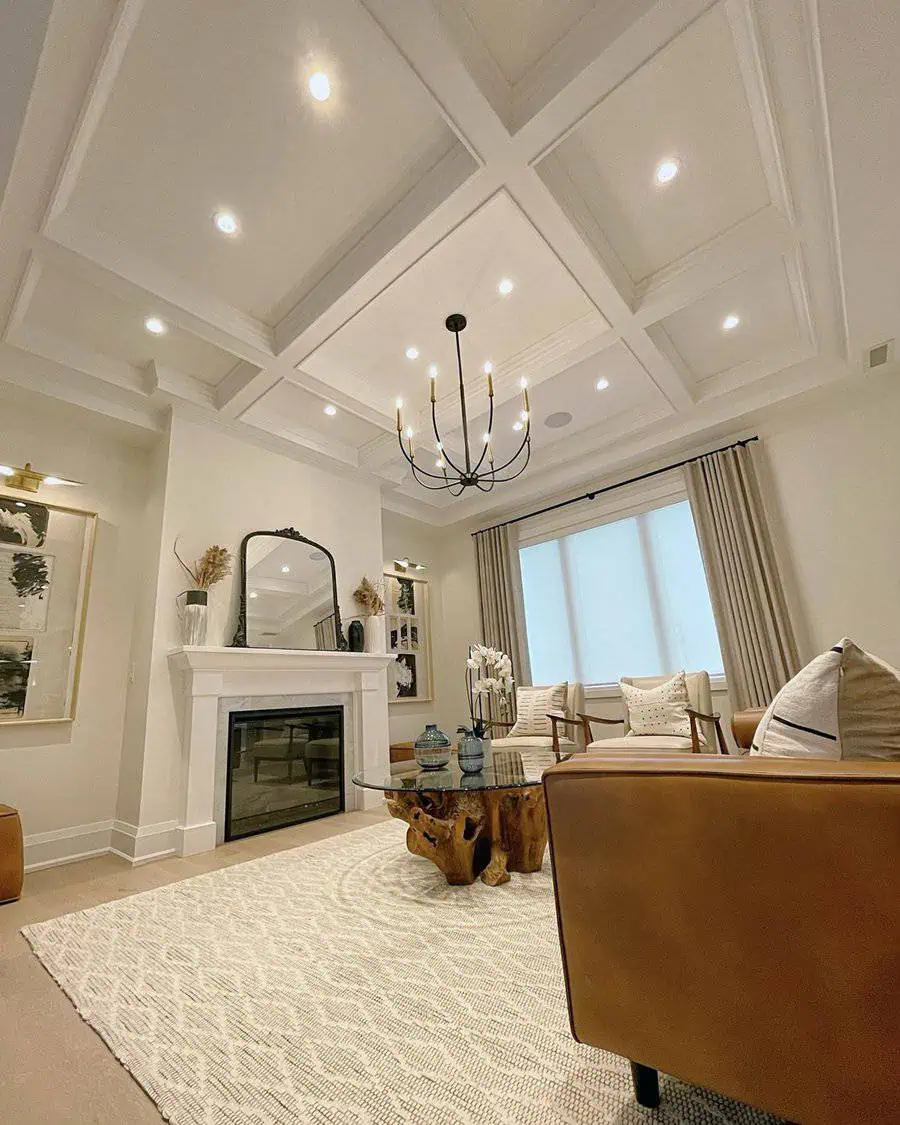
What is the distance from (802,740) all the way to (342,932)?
65.2 inches

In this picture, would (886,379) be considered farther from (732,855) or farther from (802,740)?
(732,855)

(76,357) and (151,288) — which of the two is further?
(76,357)

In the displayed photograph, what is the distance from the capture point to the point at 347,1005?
139cm

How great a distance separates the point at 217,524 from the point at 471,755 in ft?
8.14

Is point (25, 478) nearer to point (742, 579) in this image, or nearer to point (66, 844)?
point (66, 844)

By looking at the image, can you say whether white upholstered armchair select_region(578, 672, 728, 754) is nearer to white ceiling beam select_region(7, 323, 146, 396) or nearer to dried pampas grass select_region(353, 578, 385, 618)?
dried pampas grass select_region(353, 578, 385, 618)

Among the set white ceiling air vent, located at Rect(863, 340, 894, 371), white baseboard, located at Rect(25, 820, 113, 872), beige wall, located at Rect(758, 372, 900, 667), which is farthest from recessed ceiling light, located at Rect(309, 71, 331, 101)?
white baseboard, located at Rect(25, 820, 113, 872)

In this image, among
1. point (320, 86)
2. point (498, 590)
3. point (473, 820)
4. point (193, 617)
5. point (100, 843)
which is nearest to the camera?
point (320, 86)

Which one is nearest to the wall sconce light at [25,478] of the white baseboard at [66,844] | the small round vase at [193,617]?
the small round vase at [193,617]

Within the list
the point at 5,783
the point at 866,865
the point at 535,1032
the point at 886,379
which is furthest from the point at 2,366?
the point at 886,379

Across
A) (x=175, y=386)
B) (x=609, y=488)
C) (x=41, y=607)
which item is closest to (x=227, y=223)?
(x=175, y=386)

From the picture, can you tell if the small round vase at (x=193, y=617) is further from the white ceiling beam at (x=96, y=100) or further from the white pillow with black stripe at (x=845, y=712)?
the white pillow with black stripe at (x=845, y=712)

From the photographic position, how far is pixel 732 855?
80 centimetres

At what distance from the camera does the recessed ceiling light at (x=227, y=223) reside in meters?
2.44
